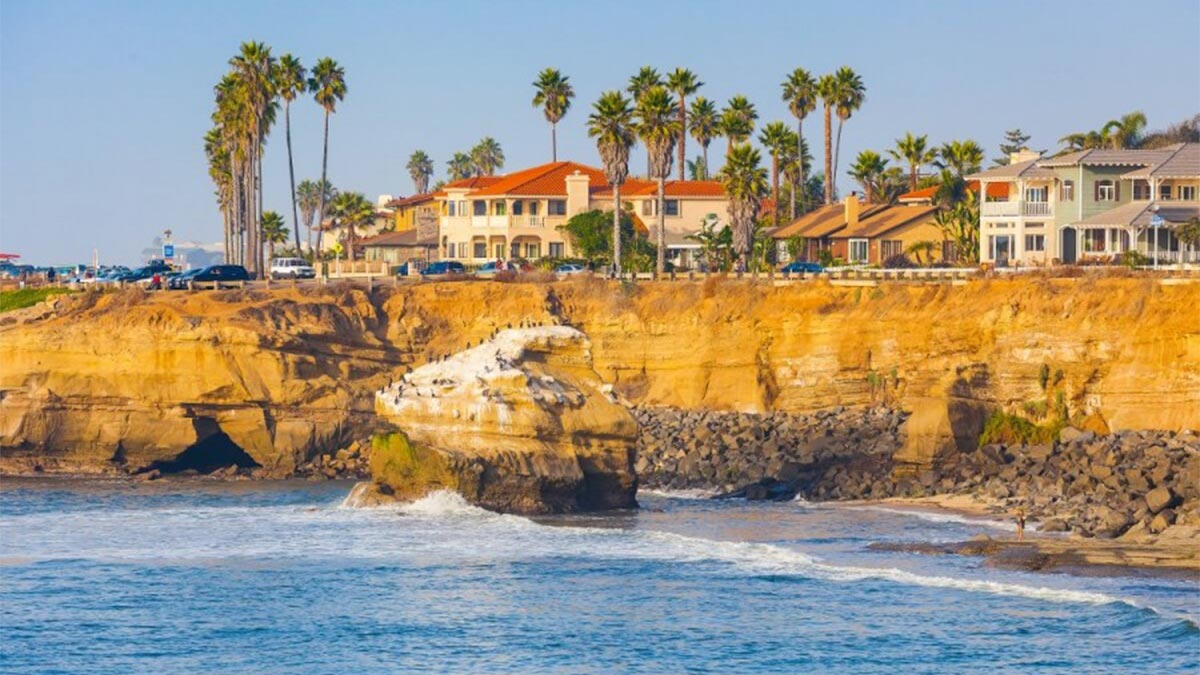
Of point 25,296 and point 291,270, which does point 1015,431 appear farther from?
point 291,270

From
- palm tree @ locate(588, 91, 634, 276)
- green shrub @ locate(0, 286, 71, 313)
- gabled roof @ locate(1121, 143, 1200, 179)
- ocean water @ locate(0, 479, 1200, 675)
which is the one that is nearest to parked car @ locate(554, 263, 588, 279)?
palm tree @ locate(588, 91, 634, 276)

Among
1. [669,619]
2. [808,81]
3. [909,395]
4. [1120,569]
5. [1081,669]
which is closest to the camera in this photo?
[1081,669]

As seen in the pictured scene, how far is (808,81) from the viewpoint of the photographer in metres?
112

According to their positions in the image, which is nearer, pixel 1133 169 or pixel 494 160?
pixel 1133 169

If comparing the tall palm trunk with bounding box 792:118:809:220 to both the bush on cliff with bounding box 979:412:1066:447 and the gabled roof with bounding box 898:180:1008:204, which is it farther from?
the bush on cliff with bounding box 979:412:1066:447

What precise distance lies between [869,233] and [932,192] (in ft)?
19.9

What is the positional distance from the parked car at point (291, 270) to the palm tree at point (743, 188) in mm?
18782

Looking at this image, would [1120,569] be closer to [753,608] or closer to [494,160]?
[753,608]

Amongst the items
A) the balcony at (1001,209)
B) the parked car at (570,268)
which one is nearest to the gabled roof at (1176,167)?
the balcony at (1001,209)

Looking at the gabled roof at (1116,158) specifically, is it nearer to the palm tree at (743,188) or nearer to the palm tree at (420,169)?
the palm tree at (743,188)

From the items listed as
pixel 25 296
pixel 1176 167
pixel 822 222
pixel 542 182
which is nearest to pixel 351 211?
pixel 542 182

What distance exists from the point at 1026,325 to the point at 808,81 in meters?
55.5

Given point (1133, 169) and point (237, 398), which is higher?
point (1133, 169)

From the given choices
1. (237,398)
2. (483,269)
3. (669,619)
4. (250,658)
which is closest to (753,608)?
(669,619)
